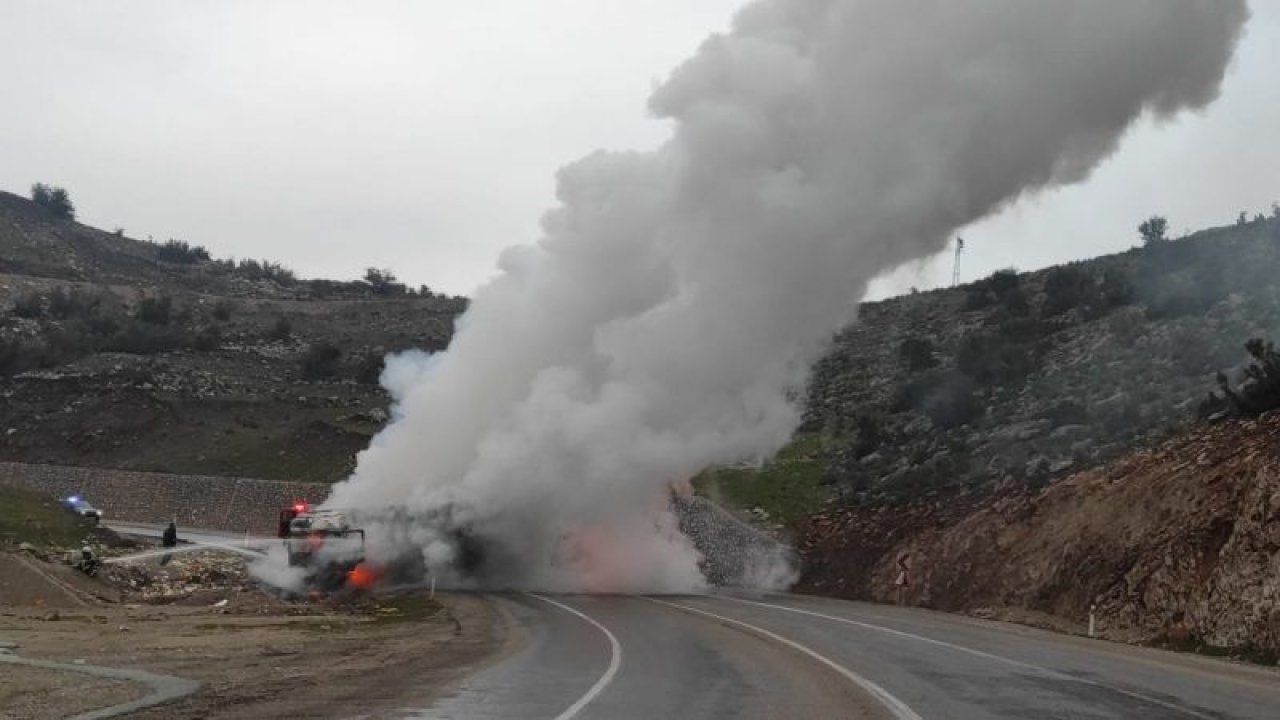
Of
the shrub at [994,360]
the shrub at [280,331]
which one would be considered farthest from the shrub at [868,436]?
the shrub at [280,331]

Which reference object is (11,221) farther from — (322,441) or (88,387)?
(322,441)

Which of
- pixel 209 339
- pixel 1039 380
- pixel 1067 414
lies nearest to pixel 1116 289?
pixel 1039 380

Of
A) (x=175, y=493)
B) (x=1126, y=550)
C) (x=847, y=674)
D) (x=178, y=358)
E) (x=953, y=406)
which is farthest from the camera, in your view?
(x=178, y=358)

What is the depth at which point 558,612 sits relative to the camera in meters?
27.2

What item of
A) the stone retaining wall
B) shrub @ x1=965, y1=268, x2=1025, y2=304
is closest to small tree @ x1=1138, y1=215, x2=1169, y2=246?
shrub @ x1=965, y1=268, x2=1025, y2=304

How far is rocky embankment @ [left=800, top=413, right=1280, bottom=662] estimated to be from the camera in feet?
74.2

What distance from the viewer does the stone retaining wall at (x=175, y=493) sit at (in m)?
58.8

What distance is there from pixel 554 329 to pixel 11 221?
3908 inches

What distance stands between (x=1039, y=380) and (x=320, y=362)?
180 ft

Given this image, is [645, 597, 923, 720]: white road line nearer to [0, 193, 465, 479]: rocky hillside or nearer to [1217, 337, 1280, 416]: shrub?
[1217, 337, 1280, 416]: shrub

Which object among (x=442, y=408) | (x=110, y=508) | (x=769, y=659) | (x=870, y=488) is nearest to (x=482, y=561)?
(x=442, y=408)

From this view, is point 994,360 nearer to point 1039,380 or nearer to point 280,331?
point 1039,380

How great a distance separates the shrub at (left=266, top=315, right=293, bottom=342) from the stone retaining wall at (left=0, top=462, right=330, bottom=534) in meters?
32.5

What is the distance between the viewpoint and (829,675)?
15.6 metres
